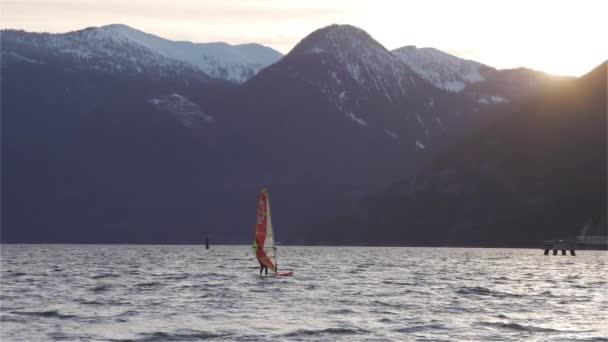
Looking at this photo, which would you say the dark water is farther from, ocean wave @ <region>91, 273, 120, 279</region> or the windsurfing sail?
ocean wave @ <region>91, 273, 120, 279</region>

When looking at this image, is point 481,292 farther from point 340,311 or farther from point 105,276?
point 105,276

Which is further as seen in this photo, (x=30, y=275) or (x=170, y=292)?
(x=30, y=275)

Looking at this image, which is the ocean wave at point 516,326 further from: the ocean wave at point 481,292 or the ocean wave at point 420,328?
the ocean wave at point 481,292

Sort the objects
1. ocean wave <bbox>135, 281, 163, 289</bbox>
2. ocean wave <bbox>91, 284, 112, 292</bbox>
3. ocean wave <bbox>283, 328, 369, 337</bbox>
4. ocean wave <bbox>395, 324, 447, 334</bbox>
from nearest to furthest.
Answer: ocean wave <bbox>283, 328, 369, 337</bbox>, ocean wave <bbox>395, 324, 447, 334</bbox>, ocean wave <bbox>91, 284, 112, 292</bbox>, ocean wave <bbox>135, 281, 163, 289</bbox>

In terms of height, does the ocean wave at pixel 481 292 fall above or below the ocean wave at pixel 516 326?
above

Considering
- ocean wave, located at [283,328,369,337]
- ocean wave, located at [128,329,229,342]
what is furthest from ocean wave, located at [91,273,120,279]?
ocean wave, located at [283,328,369,337]

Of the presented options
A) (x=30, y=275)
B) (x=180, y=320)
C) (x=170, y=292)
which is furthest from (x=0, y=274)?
(x=180, y=320)

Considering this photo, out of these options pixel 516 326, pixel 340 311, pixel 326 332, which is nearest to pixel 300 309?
pixel 340 311

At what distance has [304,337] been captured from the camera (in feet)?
197

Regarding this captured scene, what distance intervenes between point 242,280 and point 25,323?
52.3 meters

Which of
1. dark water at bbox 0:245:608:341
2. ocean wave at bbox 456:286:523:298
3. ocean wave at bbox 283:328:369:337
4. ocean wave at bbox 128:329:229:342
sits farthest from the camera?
ocean wave at bbox 456:286:523:298

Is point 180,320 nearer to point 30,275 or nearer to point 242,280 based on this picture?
point 242,280

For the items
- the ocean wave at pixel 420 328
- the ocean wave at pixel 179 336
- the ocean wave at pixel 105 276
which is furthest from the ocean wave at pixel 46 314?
the ocean wave at pixel 105 276

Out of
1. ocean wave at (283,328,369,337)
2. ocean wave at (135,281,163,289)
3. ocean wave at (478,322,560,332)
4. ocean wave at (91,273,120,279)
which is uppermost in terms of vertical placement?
ocean wave at (91,273,120,279)
